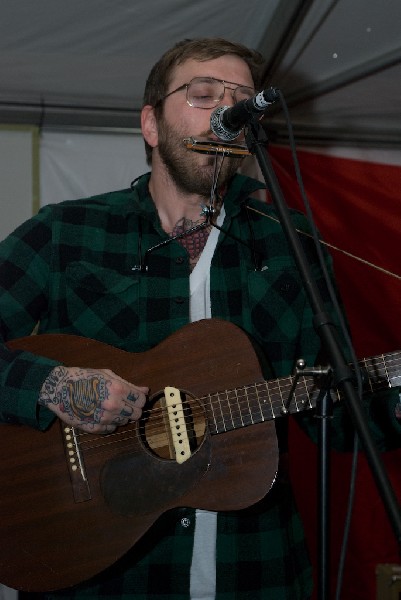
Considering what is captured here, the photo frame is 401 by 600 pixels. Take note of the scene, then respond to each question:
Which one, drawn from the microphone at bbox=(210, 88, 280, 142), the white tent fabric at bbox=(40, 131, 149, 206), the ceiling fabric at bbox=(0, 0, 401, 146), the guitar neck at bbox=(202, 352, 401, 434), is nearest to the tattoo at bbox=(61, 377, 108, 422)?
the guitar neck at bbox=(202, 352, 401, 434)

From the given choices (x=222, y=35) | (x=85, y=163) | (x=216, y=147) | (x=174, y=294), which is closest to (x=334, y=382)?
(x=216, y=147)

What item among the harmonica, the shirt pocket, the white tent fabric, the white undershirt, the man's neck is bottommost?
the white undershirt

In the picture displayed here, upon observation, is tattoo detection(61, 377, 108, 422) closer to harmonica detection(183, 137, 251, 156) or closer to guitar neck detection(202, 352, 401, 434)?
guitar neck detection(202, 352, 401, 434)

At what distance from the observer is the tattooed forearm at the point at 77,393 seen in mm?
1412

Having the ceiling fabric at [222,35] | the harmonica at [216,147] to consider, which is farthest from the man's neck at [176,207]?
the ceiling fabric at [222,35]

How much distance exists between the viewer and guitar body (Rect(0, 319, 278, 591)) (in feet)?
4.53

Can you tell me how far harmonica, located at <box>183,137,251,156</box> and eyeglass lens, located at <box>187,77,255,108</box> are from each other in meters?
0.32

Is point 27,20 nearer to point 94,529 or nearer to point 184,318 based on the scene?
point 184,318

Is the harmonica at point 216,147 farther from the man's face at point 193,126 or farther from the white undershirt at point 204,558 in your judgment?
the white undershirt at point 204,558

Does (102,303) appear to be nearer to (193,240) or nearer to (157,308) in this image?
(157,308)

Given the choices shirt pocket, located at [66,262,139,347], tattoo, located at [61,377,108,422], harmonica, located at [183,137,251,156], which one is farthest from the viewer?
shirt pocket, located at [66,262,139,347]

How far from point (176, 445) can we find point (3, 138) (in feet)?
5.20

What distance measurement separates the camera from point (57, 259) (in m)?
1.65

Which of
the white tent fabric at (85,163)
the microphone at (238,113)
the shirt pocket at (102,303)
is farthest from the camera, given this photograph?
the white tent fabric at (85,163)
